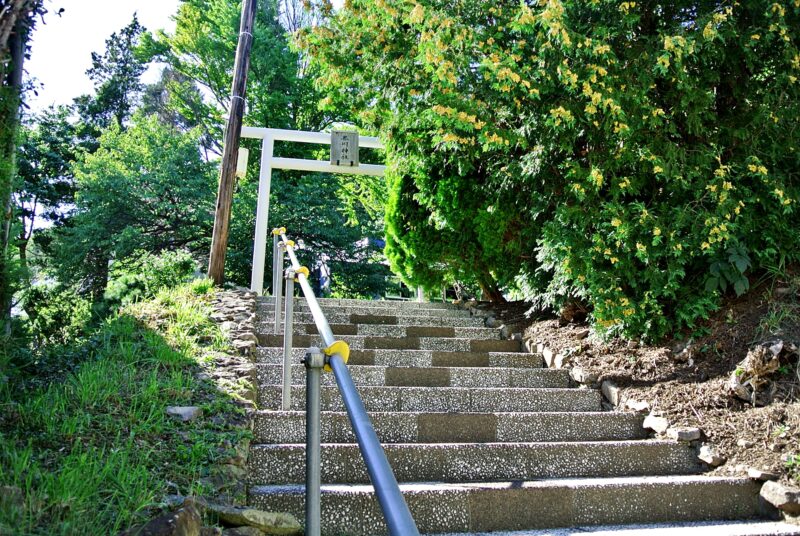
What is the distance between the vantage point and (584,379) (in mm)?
3969

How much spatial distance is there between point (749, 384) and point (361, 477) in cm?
219

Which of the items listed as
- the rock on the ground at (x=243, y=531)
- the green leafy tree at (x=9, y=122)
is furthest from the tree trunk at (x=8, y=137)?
the rock on the ground at (x=243, y=531)

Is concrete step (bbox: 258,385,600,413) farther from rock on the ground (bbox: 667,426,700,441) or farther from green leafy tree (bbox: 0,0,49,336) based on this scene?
green leafy tree (bbox: 0,0,49,336)

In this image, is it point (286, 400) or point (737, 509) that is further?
point (286, 400)

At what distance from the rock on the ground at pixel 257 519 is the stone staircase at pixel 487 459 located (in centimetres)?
23

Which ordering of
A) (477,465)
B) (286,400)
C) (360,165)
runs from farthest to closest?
(360,165) < (286,400) < (477,465)

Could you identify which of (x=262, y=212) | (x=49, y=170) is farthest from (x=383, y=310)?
(x=49, y=170)

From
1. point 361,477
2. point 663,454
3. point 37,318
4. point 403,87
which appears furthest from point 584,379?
point 37,318

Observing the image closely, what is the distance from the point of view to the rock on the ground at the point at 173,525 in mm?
1552

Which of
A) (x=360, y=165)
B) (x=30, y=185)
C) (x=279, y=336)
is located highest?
(x=30, y=185)

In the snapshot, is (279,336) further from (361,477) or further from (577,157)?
(577,157)

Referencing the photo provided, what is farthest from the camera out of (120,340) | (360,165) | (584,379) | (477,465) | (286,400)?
(360,165)

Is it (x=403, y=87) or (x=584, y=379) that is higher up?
(x=403, y=87)

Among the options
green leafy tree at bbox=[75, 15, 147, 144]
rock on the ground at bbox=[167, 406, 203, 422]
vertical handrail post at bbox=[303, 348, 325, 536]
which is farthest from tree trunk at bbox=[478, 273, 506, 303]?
green leafy tree at bbox=[75, 15, 147, 144]
